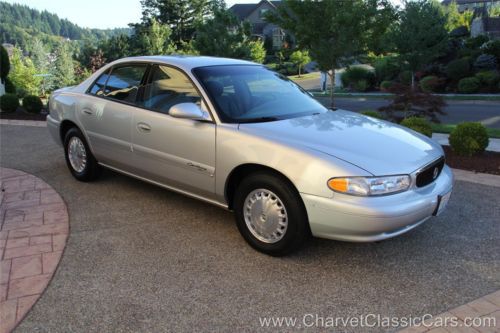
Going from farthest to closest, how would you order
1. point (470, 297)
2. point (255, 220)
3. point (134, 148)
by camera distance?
point (134, 148), point (255, 220), point (470, 297)

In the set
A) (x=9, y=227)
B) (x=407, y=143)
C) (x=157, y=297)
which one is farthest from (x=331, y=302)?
(x=9, y=227)

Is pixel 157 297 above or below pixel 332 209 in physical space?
below

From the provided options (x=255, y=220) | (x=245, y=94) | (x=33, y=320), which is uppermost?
(x=245, y=94)

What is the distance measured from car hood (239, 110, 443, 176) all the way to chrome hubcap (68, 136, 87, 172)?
266cm

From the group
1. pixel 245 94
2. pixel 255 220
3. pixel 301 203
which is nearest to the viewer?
pixel 301 203

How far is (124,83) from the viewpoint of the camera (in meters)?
5.10

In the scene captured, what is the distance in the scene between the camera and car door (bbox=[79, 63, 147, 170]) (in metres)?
4.88

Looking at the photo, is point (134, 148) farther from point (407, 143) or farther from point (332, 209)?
point (407, 143)

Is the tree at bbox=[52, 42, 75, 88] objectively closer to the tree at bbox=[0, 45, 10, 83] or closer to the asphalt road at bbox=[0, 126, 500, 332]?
the tree at bbox=[0, 45, 10, 83]

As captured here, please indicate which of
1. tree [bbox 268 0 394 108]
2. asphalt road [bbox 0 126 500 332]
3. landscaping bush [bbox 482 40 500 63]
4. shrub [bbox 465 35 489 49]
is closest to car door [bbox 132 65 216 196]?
asphalt road [bbox 0 126 500 332]

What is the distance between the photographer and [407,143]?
3916 millimetres

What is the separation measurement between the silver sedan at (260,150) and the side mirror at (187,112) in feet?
0.03

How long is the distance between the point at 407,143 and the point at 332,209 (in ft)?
3.59

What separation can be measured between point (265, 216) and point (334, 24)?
9.15 metres
